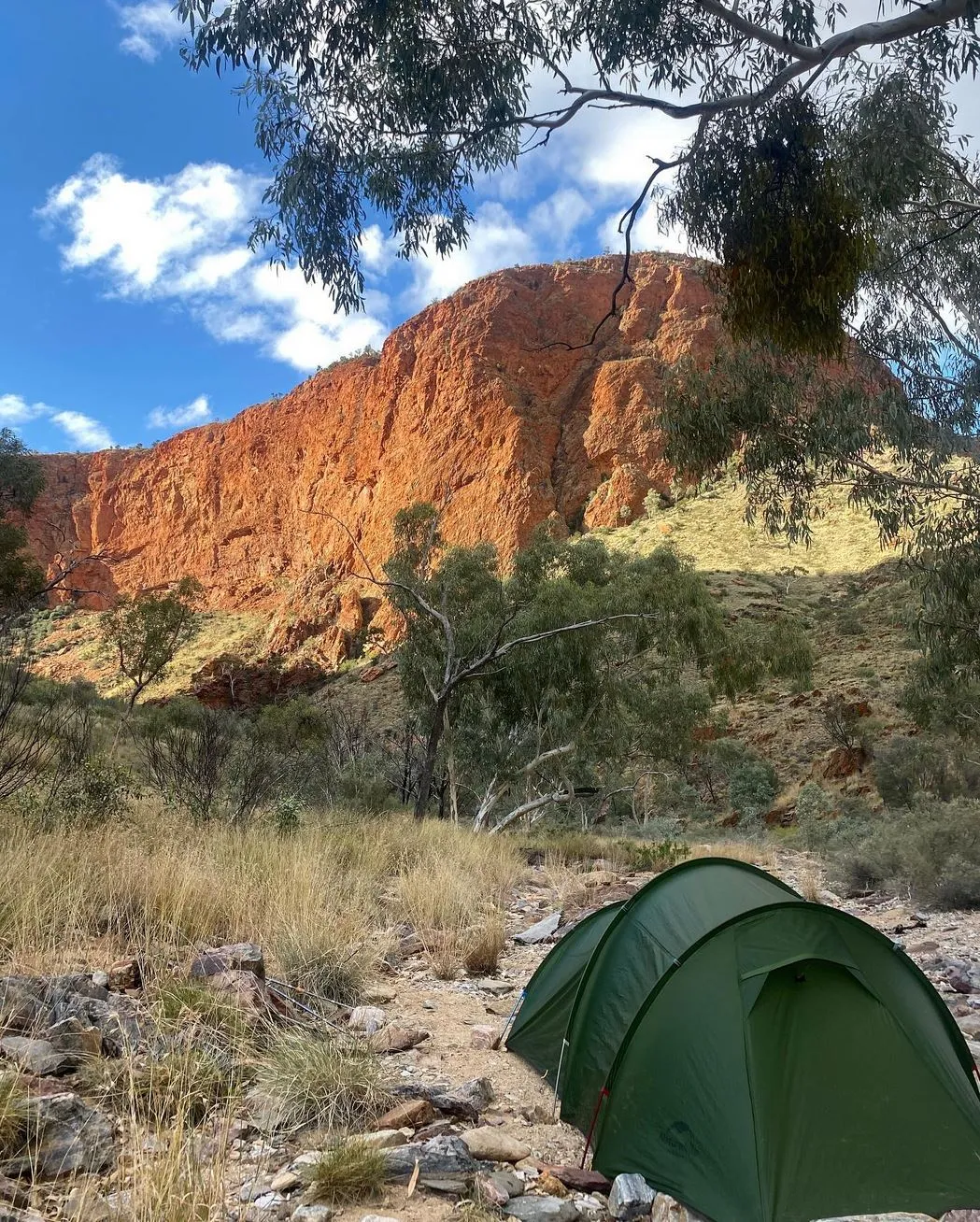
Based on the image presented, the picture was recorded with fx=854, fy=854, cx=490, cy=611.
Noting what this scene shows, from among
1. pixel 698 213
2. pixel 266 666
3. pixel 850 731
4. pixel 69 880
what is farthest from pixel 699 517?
pixel 69 880

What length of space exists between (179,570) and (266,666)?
1955 cm

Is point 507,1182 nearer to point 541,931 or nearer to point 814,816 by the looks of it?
point 541,931

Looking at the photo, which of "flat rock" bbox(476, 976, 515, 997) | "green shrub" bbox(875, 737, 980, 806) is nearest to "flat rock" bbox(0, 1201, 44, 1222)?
"flat rock" bbox(476, 976, 515, 997)

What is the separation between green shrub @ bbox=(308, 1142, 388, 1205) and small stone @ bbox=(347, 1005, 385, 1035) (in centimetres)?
155

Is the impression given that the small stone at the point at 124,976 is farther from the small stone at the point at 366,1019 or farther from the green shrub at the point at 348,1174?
the green shrub at the point at 348,1174

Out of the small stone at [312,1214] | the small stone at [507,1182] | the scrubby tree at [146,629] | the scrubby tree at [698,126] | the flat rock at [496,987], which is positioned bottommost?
the flat rock at [496,987]

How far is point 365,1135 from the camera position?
3039 millimetres

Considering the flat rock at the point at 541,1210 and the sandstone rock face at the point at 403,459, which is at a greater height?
the sandstone rock face at the point at 403,459

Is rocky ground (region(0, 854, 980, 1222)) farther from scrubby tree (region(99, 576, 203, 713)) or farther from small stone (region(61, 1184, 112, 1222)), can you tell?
scrubby tree (region(99, 576, 203, 713))

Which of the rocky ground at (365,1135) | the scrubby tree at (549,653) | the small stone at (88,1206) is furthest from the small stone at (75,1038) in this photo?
the scrubby tree at (549,653)

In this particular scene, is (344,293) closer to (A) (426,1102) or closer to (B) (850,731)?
(A) (426,1102)

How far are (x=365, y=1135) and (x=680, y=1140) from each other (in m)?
1.15

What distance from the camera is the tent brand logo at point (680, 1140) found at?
10.1 ft

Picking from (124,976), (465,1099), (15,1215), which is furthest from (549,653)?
(15,1215)
